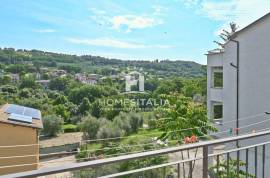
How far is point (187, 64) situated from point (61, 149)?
732 inches

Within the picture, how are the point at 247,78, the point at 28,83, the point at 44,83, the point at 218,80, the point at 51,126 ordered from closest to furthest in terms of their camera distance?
the point at 247,78
the point at 218,80
the point at 51,126
the point at 28,83
the point at 44,83

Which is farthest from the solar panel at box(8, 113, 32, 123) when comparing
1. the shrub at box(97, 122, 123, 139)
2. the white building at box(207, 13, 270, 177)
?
the shrub at box(97, 122, 123, 139)

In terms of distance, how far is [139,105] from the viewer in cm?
3531

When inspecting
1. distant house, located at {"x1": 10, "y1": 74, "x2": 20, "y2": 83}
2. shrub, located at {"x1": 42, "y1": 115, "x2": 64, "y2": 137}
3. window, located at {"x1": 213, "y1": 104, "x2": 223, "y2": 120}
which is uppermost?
distant house, located at {"x1": 10, "y1": 74, "x2": 20, "y2": 83}

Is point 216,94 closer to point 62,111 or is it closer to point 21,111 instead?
Answer: point 21,111

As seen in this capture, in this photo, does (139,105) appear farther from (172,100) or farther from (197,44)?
(172,100)

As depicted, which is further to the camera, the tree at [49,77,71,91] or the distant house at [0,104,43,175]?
the tree at [49,77,71,91]

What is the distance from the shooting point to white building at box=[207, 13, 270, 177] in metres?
9.77

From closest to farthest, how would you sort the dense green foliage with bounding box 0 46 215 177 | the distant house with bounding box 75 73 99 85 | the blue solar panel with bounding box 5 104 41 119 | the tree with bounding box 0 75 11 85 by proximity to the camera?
the blue solar panel with bounding box 5 104 41 119, the dense green foliage with bounding box 0 46 215 177, the tree with bounding box 0 75 11 85, the distant house with bounding box 75 73 99 85

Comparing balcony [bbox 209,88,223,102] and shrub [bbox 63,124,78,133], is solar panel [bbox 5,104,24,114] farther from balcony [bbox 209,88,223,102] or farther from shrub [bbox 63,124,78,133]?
shrub [bbox 63,124,78,133]

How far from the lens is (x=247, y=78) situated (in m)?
10.5

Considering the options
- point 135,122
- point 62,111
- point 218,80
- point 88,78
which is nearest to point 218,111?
point 218,80

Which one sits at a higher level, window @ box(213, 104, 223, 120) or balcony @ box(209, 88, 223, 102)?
balcony @ box(209, 88, 223, 102)

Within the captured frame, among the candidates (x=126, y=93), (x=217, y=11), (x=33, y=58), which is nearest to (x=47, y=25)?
(x=33, y=58)
